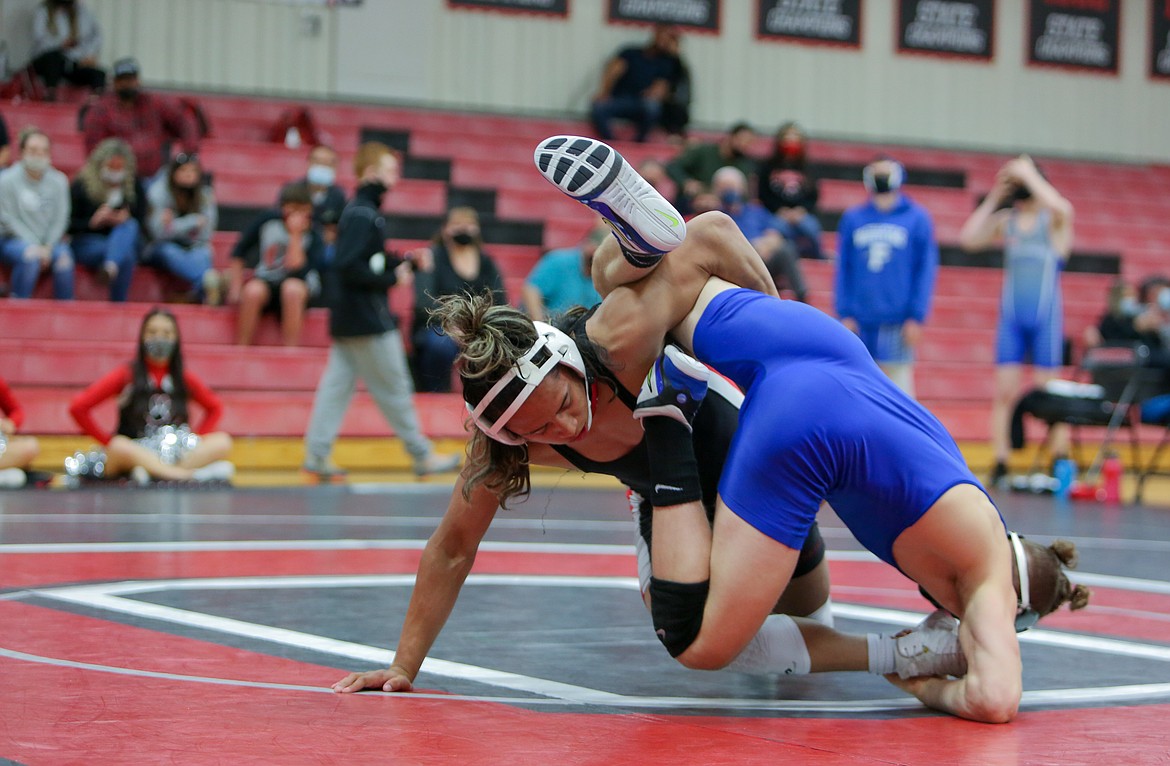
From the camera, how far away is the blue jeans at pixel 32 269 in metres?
8.35

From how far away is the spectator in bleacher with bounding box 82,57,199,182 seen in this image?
9469 mm

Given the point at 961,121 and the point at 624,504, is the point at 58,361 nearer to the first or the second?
the point at 624,504

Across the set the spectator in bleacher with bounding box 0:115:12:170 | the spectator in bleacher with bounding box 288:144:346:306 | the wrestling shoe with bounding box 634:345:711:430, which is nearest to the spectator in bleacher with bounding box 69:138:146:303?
the spectator in bleacher with bounding box 0:115:12:170

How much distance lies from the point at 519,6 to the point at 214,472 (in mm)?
6786

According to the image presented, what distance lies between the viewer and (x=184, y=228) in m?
8.81

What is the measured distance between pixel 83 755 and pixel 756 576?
3.78ft

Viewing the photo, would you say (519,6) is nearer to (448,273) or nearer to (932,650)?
(448,273)

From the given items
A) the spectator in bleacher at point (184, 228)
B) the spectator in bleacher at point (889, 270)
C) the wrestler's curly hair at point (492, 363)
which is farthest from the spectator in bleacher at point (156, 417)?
the wrestler's curly hair at point (492, 363)

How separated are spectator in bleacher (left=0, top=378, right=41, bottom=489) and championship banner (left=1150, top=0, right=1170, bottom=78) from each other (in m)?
12.0

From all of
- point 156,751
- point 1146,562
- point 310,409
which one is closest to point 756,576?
point 156,751

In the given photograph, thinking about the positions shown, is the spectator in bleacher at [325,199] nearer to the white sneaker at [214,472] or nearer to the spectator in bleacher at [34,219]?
the spectator in bleacher at [34,219]

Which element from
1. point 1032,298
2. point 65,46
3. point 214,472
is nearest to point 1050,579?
point 214,472

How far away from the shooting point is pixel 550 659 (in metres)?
3.02

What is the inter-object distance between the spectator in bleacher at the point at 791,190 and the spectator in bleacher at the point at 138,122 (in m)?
3.89
